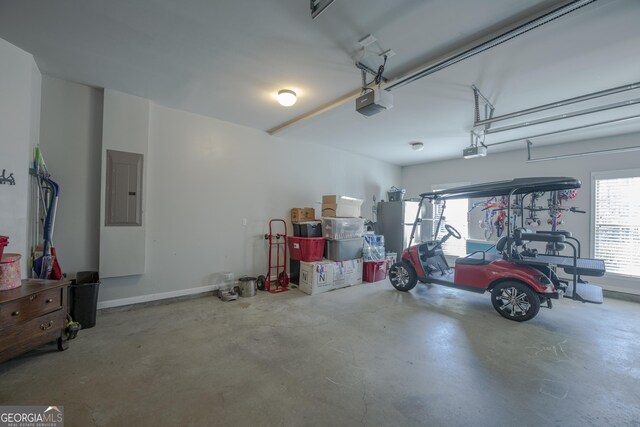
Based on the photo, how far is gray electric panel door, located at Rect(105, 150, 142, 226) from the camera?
3158mm

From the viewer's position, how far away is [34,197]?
2.76 meters

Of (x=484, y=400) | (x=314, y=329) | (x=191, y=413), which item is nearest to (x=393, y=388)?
(x=484, y=400)

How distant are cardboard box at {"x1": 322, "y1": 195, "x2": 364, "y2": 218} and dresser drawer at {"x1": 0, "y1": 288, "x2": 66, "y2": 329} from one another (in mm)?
3692

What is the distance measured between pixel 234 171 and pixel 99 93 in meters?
1.89

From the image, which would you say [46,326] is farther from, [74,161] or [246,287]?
[246,287]

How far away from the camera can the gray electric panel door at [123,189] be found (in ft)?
10.4

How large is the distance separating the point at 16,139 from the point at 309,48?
9.42 feet

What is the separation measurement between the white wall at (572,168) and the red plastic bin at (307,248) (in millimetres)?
3936

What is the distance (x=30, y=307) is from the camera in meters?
2.13

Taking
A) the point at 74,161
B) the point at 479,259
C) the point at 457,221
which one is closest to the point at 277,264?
the point at 74,161

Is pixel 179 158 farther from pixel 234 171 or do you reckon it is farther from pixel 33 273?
pixel 33 273

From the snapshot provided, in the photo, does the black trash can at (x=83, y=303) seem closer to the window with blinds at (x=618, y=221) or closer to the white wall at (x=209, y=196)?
the white wall at (x=209, y=196)

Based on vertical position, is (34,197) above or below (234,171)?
below

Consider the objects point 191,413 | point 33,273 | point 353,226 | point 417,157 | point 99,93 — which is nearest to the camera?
point 191,413
